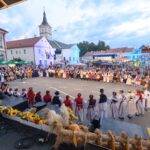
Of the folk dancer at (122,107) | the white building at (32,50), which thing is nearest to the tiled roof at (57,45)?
the white building at (32,50)

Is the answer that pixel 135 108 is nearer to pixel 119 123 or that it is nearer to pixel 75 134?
pixel 119 123

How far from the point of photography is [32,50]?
50406mm

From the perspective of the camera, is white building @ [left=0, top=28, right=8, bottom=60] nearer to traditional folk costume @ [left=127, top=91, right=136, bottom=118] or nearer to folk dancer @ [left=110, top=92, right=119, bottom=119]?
traditional folk costume @ [left=127, top=91, right=136, bottom=118]

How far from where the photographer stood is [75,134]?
560cm

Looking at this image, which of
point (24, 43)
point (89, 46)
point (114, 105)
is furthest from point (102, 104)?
point (89, 46)

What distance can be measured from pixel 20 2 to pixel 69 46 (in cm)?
6738

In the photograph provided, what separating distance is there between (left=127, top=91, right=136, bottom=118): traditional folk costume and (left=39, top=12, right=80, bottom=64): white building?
46403mm

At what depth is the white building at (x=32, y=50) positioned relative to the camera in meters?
50.8

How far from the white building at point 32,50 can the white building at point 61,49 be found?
5029 millimetres

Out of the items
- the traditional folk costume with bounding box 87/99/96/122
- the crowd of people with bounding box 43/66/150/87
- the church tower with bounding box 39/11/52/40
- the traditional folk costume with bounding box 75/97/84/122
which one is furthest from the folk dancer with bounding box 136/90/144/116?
the church tower with bounding box 39/11/52/40

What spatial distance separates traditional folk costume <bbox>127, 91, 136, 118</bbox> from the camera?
11.1m

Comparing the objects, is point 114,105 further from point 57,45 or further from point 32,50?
point 57,45

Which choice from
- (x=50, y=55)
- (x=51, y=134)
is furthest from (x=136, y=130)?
(x=50, y=55)

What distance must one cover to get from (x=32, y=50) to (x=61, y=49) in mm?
14040
